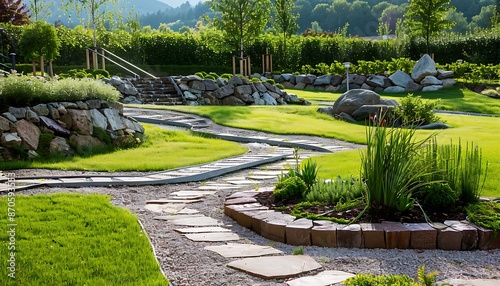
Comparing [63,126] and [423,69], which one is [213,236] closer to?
[63,126]

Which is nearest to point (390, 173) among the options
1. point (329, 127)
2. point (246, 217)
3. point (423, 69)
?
point (246, 217)

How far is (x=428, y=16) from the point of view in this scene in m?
25.8

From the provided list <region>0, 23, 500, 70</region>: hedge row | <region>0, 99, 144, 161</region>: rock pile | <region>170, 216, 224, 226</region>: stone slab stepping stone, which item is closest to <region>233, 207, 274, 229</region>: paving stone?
<region>170, 216, 224, 226</region>: stone slab stepping stone

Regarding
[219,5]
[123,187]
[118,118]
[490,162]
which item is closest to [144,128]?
[118,118]

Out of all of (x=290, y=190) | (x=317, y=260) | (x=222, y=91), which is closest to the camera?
(x=317, y=260)

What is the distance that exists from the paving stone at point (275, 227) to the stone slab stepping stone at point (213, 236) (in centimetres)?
23

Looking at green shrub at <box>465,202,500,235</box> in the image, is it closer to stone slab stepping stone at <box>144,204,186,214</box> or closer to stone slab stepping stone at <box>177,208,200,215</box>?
stone slab stepping stone at <box>177,208,200,215</box>

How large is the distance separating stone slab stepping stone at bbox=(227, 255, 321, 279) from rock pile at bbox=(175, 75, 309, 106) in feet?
44.1

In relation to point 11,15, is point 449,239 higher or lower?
lower

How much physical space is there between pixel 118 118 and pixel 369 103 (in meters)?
7.17

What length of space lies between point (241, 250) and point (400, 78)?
69.1 feet

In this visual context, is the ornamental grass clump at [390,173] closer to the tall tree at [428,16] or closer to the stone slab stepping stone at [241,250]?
the stone slab stepping stone at [241,250]

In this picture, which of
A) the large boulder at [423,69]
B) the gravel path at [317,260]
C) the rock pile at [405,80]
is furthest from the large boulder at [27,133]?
the large boulder at [423,69]

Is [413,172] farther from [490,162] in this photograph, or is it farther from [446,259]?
[490,162]
